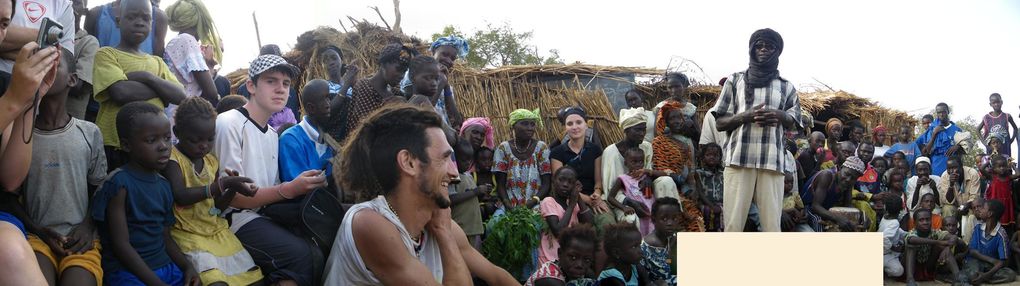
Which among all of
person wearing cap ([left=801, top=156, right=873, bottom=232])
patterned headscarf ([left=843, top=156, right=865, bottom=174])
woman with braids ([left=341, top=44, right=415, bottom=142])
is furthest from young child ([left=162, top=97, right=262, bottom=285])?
patterned headscarf ([left=843, top=156, right=865, bottom=174])

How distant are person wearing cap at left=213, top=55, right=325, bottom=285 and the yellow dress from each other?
85 millimetres

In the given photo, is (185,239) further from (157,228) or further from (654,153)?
(654,153)

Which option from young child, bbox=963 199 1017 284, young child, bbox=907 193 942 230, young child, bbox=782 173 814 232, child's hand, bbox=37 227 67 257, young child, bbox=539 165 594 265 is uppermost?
child's hand, bbox=37 227 67 257

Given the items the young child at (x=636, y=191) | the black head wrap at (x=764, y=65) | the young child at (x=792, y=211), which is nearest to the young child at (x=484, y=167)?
the young child at (x=636, y=191)

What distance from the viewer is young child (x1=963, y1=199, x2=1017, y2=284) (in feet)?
28.7

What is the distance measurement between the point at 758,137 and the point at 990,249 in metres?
5.03

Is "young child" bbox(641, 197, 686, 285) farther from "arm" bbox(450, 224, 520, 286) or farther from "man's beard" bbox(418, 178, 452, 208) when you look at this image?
"man's beard" bbox(418, 178, 452, 208)

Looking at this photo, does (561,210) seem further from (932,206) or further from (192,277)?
(932,206)

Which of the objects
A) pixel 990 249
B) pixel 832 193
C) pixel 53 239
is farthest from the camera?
pixel 990 249

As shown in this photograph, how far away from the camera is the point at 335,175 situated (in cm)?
312

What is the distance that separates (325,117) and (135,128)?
1.40 metres

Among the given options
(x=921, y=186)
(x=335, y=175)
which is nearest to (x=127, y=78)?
(x=335, y=175)

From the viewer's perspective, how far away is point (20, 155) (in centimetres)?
286

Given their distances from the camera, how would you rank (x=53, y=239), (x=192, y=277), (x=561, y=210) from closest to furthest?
(x=53, y=239) → (x=192, y=277) → (x=561, y=210)
